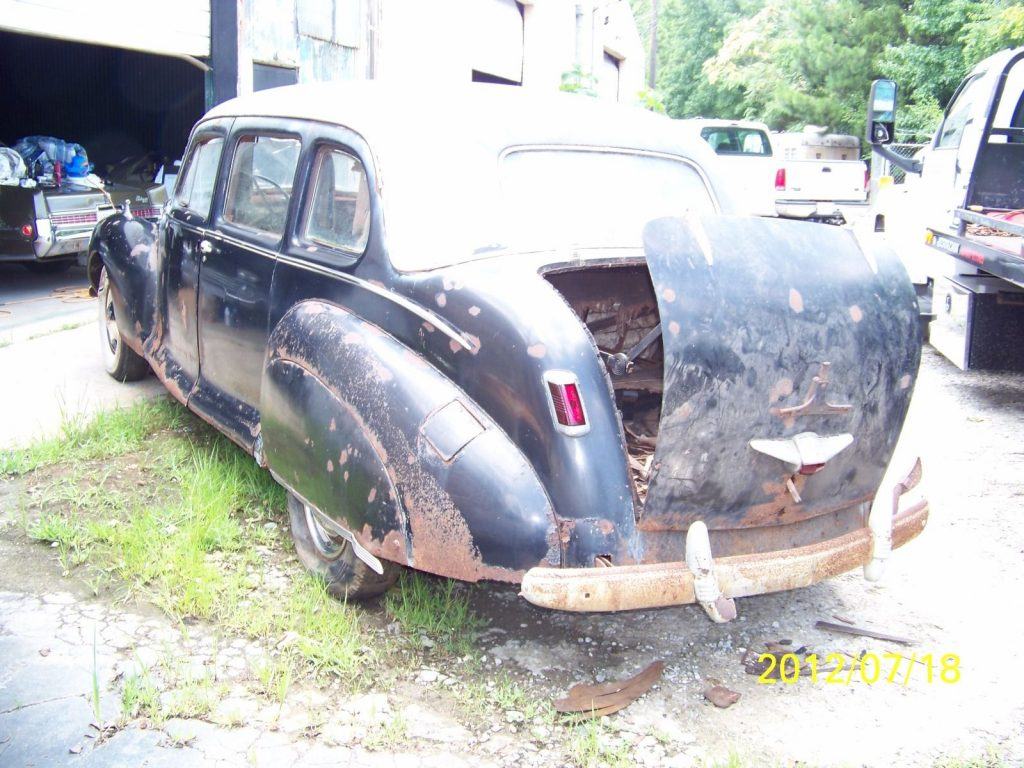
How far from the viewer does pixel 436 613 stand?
329 cm

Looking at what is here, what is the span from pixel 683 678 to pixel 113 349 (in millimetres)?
4282

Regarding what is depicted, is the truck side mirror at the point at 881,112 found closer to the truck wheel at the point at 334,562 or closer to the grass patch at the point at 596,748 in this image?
the truck wheel at the point at 334,562

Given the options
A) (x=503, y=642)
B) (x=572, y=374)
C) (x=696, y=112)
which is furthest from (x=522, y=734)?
(x=696, y=112)

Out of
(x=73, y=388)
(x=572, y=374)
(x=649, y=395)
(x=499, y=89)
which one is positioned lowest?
(x=73, y=388)

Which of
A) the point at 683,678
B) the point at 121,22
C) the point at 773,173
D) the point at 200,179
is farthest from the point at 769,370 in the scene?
the point at 773,173

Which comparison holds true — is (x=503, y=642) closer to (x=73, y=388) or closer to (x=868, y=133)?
(x=73, y=388)

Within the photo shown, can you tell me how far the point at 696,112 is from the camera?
145ft

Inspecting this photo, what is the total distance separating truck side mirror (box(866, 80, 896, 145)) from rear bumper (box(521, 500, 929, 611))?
15.4 feet

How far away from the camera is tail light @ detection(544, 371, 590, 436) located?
2.64 meters

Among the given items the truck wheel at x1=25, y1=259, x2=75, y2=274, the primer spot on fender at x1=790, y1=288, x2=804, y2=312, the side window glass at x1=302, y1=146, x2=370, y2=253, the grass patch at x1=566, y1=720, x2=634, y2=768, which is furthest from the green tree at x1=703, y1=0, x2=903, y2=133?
the grass patch at x1=566, y1=720, x2=634, y2=768

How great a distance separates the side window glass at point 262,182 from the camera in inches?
153

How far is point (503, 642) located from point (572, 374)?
1080 mm

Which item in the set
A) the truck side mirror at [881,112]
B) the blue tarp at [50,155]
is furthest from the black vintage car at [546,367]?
the blue tarp at [50,155]

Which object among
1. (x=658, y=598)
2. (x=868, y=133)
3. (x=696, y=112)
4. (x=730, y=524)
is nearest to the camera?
(x=658, y=598)
